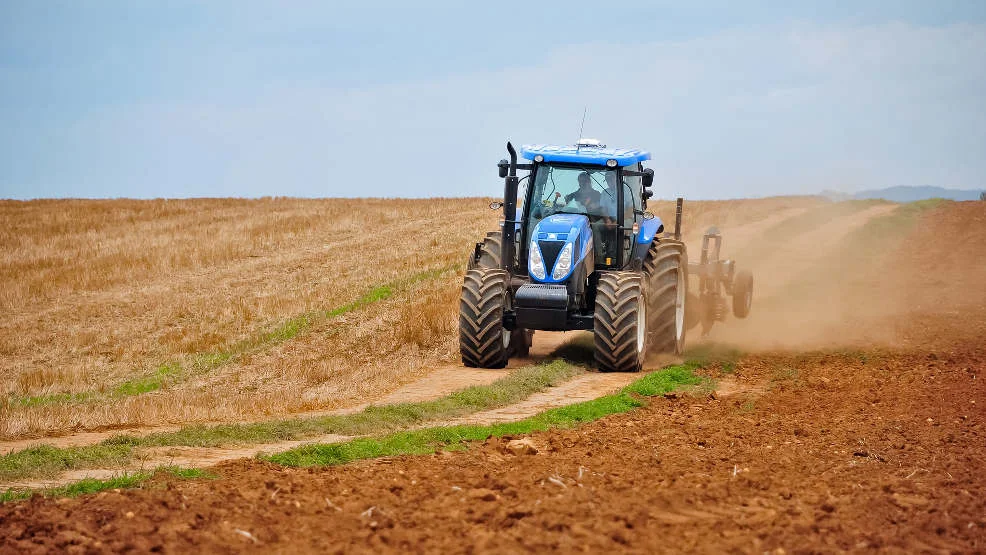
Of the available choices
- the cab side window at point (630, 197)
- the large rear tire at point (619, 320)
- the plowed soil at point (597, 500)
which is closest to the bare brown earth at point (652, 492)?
the plowed soil at point (597, 500)

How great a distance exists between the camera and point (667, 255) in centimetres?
1595

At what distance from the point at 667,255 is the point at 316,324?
8520 mm

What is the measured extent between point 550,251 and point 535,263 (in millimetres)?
279

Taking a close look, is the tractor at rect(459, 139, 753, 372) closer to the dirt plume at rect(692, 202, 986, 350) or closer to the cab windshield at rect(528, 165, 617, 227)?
the cab windshield at rect(528, 165, 617, 227)

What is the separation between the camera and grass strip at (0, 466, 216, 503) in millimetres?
7729

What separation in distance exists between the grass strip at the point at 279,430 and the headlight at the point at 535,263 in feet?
4.63

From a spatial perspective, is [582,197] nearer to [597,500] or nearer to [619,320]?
[619,320]

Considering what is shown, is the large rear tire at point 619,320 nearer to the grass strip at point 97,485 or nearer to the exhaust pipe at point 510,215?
the exhaust pipe at point 510,215

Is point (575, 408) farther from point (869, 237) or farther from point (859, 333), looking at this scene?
point (869, 237)

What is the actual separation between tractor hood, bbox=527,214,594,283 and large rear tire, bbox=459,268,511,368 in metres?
0.55

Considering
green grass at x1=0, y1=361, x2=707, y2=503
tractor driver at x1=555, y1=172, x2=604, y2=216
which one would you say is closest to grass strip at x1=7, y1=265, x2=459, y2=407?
Answer: green grass at x1=0, y1=361, x2=707, y2=503

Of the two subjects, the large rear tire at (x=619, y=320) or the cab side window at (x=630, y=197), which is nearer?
the large rear tire at (x=619, y=320)

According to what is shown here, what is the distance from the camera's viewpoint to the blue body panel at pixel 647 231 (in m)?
15.6

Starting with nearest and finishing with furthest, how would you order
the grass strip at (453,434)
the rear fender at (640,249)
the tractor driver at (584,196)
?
the grass strip at (453,434) → the tractor driver at (584,196) → the rear fender at (640,249)
